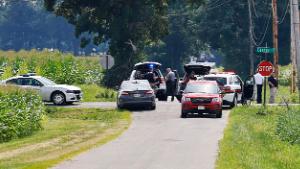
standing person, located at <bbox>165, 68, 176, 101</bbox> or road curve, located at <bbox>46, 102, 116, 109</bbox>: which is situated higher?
standing person, located at <bbox>165, 68, 176, 101</bbox>

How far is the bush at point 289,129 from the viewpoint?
87.4 feet

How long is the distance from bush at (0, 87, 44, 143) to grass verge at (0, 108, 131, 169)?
464mm

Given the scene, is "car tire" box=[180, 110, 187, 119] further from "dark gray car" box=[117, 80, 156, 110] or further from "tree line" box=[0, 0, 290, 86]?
"tree line" box=[0, 0, 290, 86]

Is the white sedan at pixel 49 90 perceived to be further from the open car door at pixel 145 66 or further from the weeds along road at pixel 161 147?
the weeds along road at pixel 161 147

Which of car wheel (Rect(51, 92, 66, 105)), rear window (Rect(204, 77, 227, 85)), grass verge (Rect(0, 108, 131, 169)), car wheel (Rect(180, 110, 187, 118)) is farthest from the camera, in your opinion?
car wheel (Rect(51, 92, 66, 105))

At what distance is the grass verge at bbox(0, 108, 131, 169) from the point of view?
21.5m

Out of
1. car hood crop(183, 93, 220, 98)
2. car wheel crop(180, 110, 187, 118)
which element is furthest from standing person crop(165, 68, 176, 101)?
car hood crop(183, 93, 220, 98)

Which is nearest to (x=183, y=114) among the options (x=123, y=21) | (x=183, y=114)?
(x=183, y=114)

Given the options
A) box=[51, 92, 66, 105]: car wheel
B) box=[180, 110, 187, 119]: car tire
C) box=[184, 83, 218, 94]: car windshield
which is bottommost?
box=[180, 110, 187, 119]: car tire

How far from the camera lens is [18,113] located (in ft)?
98.0

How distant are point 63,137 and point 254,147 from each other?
7.08 meters

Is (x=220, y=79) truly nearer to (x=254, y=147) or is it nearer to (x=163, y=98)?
(x=163, y=98)

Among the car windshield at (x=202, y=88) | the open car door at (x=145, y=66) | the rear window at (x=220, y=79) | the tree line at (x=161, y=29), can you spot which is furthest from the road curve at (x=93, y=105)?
the tree line at (x=161, y=29)

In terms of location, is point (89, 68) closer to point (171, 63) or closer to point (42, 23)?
point (171, 63)
